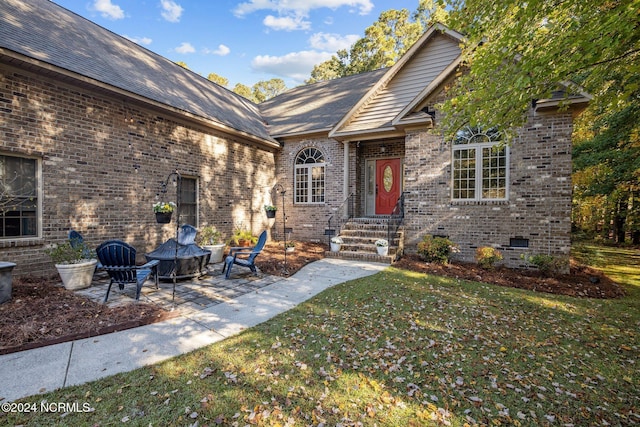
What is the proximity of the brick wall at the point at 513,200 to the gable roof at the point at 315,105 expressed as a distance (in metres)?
4.18

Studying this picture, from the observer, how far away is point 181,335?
13.0 feet

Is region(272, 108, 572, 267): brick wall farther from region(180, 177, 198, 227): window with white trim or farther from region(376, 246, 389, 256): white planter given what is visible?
region(180, 177, 198, 227): window with white trim

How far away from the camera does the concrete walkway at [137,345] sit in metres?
2.92

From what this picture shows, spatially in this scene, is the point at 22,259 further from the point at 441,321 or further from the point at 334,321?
the point at 441,321

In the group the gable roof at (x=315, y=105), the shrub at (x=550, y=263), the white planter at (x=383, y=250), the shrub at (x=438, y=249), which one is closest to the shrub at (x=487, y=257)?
the shrub at (x=438, y=249)

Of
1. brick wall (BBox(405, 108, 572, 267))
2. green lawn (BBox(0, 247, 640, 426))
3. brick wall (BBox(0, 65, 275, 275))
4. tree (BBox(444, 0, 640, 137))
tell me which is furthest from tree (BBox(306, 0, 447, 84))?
green lawn (BBox(0, 247, 640, 426))

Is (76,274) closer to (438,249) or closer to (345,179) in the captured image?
(345,179)

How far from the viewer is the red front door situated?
11.7 meters

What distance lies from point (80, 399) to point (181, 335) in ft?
4.47

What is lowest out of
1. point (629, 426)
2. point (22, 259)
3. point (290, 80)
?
point (629, 426)

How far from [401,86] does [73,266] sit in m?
11.2

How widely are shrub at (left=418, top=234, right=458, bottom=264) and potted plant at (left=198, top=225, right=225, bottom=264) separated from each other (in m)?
6.15

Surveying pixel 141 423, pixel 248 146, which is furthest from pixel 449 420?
pixel 248 146

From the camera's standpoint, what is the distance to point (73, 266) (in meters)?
5.56
